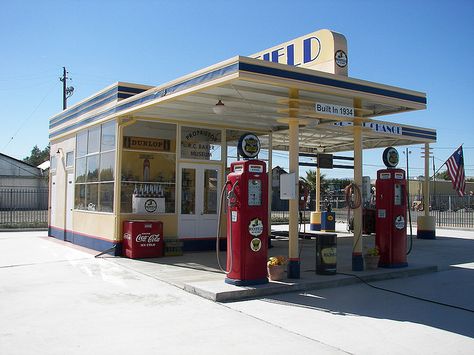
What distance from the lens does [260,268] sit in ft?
28.4

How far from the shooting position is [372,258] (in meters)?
10.5

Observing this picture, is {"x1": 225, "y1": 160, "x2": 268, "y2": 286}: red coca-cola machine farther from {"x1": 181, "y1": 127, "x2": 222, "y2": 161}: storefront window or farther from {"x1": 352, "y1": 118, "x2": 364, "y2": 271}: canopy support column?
{"x1": 181, "y1": 127, "x2": 222, "y2": 161}: storefront window

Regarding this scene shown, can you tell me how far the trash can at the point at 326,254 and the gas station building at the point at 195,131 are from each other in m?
0.63

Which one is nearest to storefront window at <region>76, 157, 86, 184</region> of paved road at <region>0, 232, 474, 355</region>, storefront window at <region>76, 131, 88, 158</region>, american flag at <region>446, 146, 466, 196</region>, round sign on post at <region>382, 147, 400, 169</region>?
storefront window at <region>76, 131, 88, 158</region>

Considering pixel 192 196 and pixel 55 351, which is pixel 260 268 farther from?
pixel 192 196

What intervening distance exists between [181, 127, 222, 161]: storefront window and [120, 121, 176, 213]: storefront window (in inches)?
12.9

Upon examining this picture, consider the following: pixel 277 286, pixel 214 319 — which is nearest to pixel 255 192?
pixel 277 286

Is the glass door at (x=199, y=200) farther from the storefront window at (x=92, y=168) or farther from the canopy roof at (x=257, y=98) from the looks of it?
the storefront window at (x=92, y=168)

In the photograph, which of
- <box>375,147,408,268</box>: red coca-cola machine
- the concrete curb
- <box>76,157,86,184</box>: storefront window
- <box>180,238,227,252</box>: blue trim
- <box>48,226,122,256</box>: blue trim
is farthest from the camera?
<box>76,157,86,184</box>: storefront window

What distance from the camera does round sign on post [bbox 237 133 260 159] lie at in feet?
28.8

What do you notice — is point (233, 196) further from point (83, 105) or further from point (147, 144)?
point (83, 105)

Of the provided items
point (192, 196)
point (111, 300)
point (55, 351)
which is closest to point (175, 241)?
point (192, 196)

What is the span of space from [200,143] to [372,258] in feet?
19.3

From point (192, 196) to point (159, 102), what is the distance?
4.12 metres
